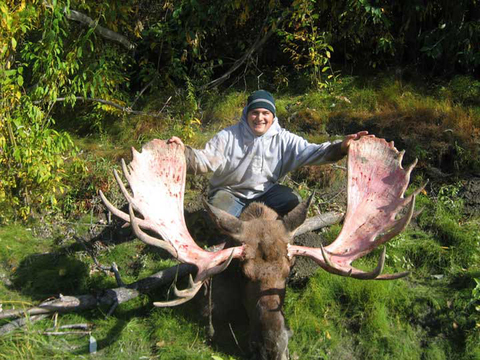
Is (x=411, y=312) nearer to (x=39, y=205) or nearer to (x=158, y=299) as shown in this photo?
(x=158, y=299)

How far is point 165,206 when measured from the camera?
11.6 feet

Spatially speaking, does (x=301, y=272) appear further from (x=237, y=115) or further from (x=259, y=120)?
(x=237, y=115)

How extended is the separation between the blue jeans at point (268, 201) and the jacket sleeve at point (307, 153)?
0.93 ft

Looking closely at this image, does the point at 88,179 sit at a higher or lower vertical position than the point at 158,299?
higher

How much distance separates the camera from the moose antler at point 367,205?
334cm

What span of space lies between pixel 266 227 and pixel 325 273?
3.71 feet

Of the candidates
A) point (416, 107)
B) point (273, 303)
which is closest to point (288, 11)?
point (416, 107)

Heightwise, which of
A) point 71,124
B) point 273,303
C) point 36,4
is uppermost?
point 36,4

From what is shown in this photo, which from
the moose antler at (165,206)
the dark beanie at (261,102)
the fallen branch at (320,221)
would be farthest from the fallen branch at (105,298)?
the dark beanie at (261,102)

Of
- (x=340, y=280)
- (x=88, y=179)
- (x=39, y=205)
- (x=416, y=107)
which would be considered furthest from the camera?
(x=416, y=107)

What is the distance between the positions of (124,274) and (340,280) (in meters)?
2.24

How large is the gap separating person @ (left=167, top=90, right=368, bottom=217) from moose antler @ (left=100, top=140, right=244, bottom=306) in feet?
1.85

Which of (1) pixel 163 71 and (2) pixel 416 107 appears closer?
(2) pixel 416 107

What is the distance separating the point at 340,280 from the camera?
4.21m
